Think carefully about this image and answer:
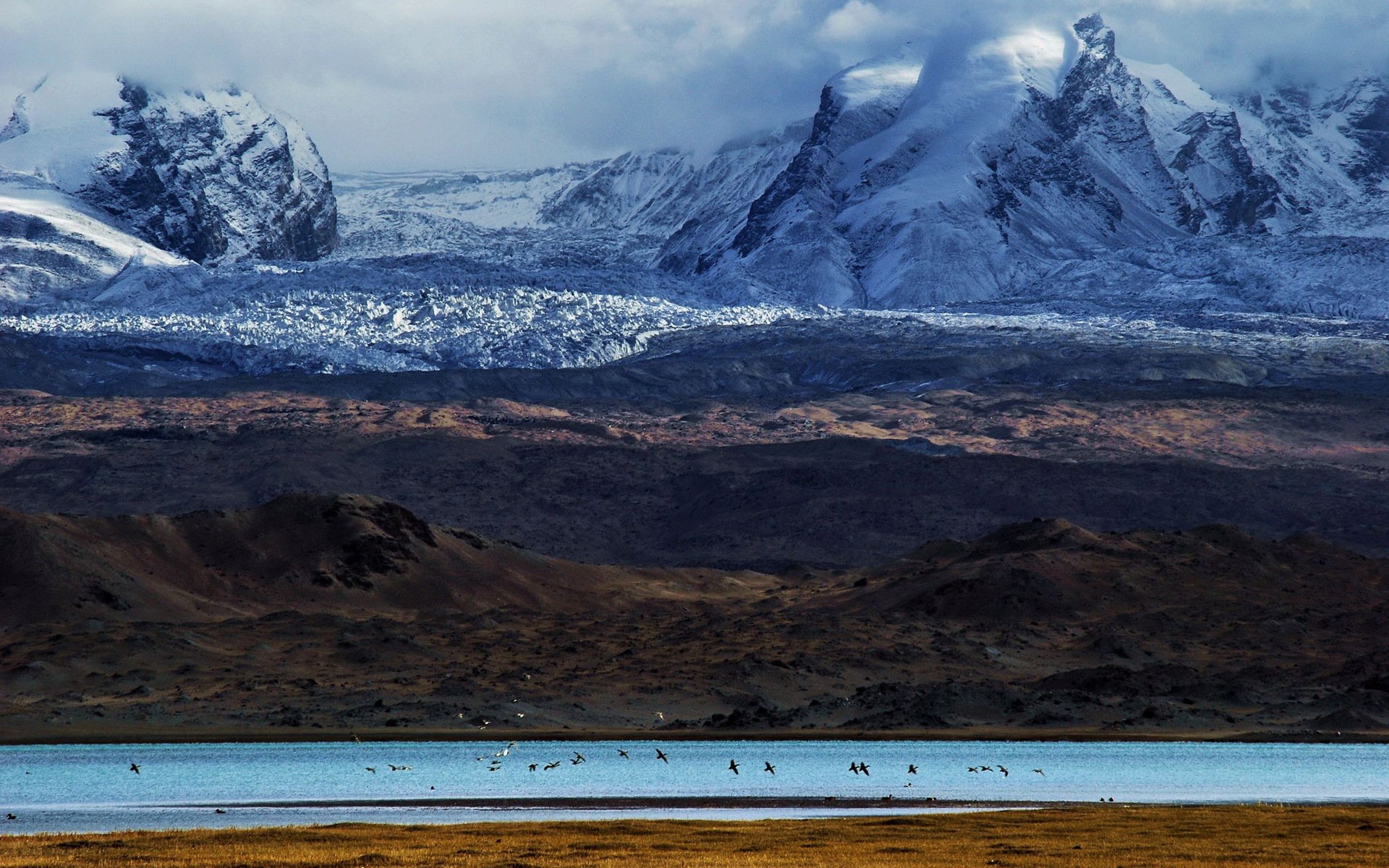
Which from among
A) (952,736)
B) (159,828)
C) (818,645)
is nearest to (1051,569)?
(818,645)

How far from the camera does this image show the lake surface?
2591 inches

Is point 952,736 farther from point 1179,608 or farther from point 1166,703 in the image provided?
point 1179,608

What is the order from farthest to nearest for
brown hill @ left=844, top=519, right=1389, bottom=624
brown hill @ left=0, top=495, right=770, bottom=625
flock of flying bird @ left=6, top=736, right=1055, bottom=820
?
1. brown hill @ left=844, top=519, right=1389, bottom=624
2. brown hill @ left=0, top=495, right=770, bottom=625
3. flock of flying bird @ left=6, top=736, right=1055, bottom=820

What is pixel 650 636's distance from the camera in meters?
145

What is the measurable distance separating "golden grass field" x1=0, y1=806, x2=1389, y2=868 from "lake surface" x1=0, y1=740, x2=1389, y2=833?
609 cm

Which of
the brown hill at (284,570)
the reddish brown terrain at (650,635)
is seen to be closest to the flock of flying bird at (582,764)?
the reddish brown terrain at (650,635)

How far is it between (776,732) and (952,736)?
9.88 m

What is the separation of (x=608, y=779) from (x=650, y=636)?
64693 mm

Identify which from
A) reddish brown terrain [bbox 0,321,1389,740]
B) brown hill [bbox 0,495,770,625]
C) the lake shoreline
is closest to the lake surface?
the lake shoreline

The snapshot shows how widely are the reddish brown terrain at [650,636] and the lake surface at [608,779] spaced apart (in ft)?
36.5

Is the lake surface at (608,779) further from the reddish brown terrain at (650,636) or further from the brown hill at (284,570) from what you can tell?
the brown hill at (284,570)

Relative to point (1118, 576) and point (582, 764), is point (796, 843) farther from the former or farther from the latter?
point (1118, 576)

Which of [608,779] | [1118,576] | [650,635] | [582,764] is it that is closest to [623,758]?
[582,764]

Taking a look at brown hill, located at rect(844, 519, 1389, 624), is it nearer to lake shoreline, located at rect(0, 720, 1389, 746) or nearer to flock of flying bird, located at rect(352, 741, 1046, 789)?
lake shoreline, located at rect(0, 720, 1389, 746)
